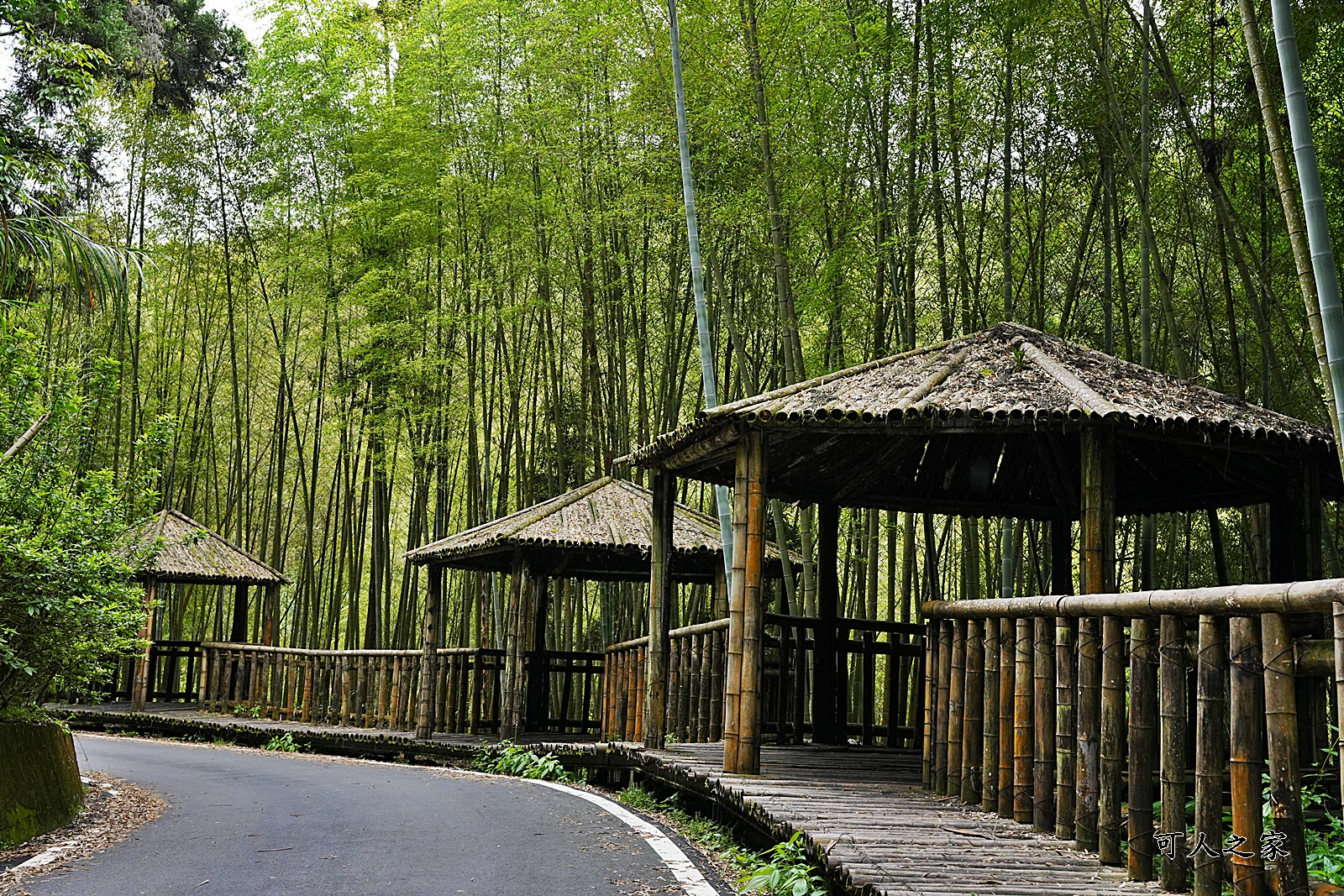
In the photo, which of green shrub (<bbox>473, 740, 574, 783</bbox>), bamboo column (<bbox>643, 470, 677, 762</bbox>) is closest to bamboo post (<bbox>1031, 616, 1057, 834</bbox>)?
bamboo column (<bbox>643, 470, 677, 762</bbox>)

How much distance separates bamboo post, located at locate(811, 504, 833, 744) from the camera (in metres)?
8.56

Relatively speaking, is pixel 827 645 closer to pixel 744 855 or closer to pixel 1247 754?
pixel 744 855

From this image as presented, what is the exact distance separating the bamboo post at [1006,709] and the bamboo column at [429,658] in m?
8.01

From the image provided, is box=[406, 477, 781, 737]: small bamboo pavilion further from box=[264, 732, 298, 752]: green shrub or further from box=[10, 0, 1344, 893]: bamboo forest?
box=[264, 732, 298, 752]: green shrub

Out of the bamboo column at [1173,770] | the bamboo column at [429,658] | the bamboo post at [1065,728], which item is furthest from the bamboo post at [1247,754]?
the bamboo column at [429,658]

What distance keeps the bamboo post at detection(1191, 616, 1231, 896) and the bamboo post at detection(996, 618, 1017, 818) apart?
118 centimetres

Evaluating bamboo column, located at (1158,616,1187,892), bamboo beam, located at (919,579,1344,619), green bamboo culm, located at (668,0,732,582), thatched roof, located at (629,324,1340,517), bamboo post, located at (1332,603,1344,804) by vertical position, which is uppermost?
green bamboo culm, located at (668,0,732,582)

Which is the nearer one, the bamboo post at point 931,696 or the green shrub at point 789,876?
the green shrub at point 789,876

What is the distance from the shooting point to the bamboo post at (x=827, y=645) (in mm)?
8562

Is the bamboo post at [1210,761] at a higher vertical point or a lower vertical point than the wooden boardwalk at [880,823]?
higher

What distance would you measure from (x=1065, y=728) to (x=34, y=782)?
4.69 m

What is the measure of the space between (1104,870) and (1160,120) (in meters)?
7.52

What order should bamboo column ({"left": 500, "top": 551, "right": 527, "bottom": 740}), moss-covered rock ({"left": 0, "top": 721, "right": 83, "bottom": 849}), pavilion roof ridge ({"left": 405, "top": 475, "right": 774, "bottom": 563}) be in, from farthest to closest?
bamboo column ({"left": 500, "top": 551, "right": 527, "bottom": 740}) < pavilion roof ridge ({"left": 405, "top": 475, "right": 774, "bottom": 563}) < moss-covered rock ({"left": 0, "top": 721, "right": 83, "bottom": 849})

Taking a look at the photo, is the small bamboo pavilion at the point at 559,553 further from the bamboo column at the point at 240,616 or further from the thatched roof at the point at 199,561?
the bamboo column at the point at 240,616
